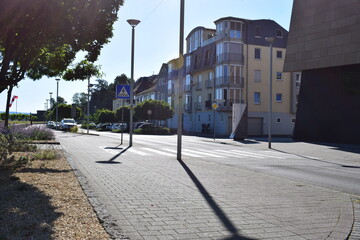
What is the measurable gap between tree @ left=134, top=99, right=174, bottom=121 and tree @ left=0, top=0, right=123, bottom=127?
38.3m

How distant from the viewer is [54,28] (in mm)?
8953

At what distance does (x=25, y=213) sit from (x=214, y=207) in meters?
2.61

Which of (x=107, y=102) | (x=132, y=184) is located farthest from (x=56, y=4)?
(x=107, y=102)

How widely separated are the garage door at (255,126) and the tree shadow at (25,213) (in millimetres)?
44677

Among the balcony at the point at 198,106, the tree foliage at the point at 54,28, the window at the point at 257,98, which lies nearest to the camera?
the tree foliage at the point at 54,28

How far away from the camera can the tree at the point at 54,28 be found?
8062 mm

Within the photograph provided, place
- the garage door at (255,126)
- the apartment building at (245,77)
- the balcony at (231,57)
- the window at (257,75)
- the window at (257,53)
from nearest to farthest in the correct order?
the balcony at (231,57)
the apartment building at (245,77)
the garage door at (255,126)
the window at (257,53)
the window at (257,75)

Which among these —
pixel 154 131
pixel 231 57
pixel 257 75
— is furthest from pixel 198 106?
pixel 154 131

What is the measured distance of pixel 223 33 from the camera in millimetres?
48469

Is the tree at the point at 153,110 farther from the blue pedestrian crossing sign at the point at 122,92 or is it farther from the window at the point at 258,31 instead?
the blue pedestrian crossing sign at the point at 122,92

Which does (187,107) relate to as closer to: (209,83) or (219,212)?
(209,83)

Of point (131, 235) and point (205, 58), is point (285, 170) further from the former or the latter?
point (205, 58)

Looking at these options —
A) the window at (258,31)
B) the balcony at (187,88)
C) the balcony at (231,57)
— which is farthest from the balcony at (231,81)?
the balcony at (187,88)

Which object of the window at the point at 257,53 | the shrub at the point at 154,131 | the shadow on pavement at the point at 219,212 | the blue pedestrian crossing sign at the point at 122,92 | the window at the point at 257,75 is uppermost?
the window at the point at 257,53
